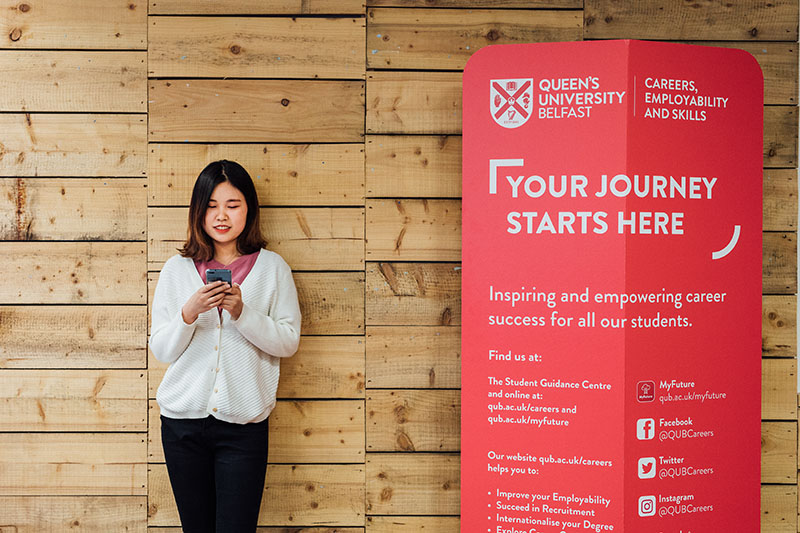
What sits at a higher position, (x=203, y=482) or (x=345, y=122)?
(x=345, y=122)

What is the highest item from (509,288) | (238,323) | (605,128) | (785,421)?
(605,128)

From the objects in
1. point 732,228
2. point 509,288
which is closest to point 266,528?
point 509,288

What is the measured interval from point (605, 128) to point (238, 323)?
1.12 meters

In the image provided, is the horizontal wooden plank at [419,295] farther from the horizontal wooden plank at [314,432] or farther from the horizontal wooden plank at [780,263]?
the horizontal wooden plank at [780,263]

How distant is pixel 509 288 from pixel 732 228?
0.64 meters

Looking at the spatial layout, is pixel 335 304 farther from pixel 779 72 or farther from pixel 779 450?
pixel 779 72

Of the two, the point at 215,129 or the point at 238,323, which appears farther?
the point at 215,129

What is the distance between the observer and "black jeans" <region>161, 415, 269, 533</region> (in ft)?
5.26

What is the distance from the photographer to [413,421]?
6.07 ft

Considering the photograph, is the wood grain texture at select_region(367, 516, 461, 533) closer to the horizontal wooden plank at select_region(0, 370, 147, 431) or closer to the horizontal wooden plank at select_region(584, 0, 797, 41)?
the horizontal wooden plank at select_region(0, 370, 147, 431)

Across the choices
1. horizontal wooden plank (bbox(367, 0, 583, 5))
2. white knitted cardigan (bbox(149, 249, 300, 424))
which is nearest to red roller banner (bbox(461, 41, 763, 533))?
horizontal wooden plank (bbox(367, 0, 583, 5))

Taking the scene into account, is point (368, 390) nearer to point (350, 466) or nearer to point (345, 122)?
point (350, 466)

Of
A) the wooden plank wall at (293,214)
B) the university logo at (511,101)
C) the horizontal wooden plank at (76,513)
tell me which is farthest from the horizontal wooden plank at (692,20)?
the horizontal wooden plank at (76,513)

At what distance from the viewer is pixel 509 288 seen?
163 centimetres
